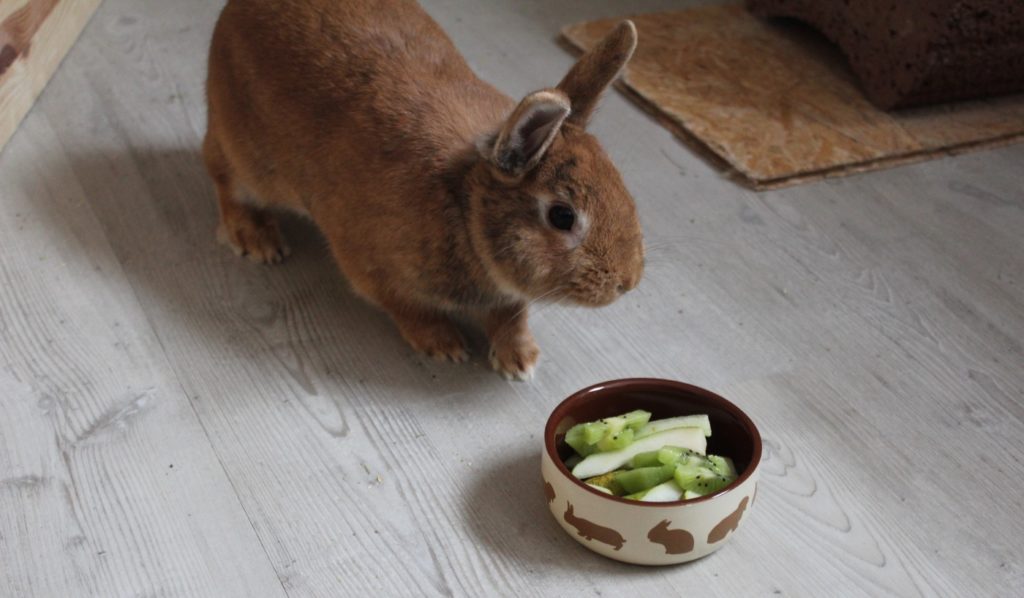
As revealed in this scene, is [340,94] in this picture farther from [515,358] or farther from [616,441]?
[616,441]

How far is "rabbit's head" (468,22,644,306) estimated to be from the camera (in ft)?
6.10

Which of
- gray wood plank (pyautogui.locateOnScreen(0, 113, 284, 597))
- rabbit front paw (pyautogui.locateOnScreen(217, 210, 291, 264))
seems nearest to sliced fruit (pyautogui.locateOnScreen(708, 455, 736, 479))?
gray wood plank (pyautogui.locateOnScreen(0, 113, 284, 597))

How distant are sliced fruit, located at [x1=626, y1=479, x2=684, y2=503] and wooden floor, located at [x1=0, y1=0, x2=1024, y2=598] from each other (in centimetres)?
12

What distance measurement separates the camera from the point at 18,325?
2162mm

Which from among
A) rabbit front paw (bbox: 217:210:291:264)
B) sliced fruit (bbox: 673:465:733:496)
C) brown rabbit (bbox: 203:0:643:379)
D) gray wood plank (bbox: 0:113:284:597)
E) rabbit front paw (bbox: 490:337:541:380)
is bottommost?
gray wood plank (bbox: 0:113:284:597)

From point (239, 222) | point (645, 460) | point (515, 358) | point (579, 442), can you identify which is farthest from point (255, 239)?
point (645, 460)

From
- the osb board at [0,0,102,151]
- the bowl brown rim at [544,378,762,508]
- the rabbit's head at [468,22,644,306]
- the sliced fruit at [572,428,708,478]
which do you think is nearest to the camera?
the bowl brown rim at [544,378,762,508]

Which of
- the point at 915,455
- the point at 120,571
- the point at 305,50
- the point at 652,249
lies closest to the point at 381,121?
the point at 305,50

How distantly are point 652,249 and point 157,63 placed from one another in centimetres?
156

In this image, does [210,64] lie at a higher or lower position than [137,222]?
higher

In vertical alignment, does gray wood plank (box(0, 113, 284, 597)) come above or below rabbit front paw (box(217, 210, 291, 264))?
below

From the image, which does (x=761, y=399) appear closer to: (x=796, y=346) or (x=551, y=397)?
(x=796, y=346)

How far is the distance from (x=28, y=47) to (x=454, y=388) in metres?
1.56

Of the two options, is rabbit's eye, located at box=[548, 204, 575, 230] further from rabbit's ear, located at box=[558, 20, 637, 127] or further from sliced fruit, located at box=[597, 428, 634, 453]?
sliced fruit, located at box=[597, 428, 634, 453]
